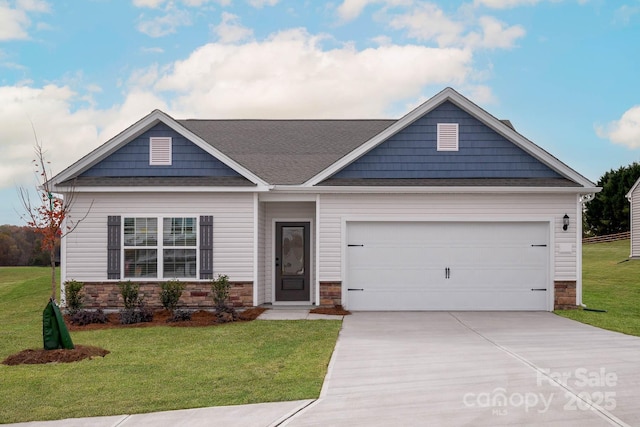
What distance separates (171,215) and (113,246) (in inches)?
60.7

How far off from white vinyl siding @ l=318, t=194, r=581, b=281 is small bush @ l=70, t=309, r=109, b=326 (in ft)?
16.5

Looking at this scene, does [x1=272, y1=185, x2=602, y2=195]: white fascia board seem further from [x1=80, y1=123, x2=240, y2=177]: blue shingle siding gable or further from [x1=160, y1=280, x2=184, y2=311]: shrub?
[x1=160, y1=280, x2=184, y2=311]: shrub

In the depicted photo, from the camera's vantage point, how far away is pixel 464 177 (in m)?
16.4

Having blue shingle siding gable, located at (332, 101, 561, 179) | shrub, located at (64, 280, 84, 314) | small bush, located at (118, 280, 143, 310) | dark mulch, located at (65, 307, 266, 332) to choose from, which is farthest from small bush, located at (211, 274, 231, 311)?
blue shingle siding gable, located at (332, 101, 561, 179)

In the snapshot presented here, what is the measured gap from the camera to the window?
16.0 metres

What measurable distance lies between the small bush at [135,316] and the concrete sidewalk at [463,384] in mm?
4510

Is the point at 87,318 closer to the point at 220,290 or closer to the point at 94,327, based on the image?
the point at 94,327

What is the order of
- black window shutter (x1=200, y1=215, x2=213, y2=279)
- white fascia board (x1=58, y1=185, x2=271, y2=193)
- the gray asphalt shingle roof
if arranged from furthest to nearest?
the gray asphalt shingle roof < black window shutter (x1=200, y1=215, x2=213, y2=279) < white fascia board (x1=58, y1=185, x2=271, y2=193)

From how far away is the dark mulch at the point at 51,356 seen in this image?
402 inches

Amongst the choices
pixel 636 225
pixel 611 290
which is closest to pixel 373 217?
pixel 611 290

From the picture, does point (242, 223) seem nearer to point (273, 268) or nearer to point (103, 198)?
point (273, 268)

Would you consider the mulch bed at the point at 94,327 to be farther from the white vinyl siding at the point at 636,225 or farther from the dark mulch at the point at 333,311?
the white vinyl siding at the point at 636,225

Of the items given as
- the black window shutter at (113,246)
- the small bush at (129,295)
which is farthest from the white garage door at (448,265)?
the black window shutter at (113,246)

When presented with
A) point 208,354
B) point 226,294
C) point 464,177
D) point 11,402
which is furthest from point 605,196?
point 11,402
